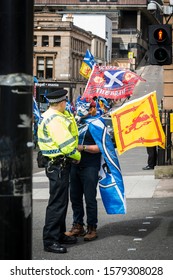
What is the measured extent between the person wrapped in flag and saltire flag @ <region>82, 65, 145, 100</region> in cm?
635

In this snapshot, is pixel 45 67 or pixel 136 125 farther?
pixel 45 67

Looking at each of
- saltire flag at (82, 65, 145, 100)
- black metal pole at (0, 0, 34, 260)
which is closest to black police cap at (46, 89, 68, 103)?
black metal pole at (0, 0, 34, 260)

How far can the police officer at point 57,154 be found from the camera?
7.28 meters

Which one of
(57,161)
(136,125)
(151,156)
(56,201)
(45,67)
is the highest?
(45,67)

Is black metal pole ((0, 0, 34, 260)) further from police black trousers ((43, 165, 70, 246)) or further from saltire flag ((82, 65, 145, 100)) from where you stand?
saltire flag ((82, 65, 145, 100))

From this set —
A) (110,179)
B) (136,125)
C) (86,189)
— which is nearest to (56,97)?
(86,189)

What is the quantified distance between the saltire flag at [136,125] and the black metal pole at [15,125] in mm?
5294

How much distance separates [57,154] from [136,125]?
212 cm

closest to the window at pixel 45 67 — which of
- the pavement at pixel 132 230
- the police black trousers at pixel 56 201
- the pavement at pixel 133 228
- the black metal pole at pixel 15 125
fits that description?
the pavement at pixel 133 228

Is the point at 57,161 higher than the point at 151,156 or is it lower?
higher

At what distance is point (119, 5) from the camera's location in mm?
135125

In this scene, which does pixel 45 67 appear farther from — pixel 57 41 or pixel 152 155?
pixel 152 155

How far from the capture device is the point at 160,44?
1266 centimetres

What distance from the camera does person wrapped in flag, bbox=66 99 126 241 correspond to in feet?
26.5
